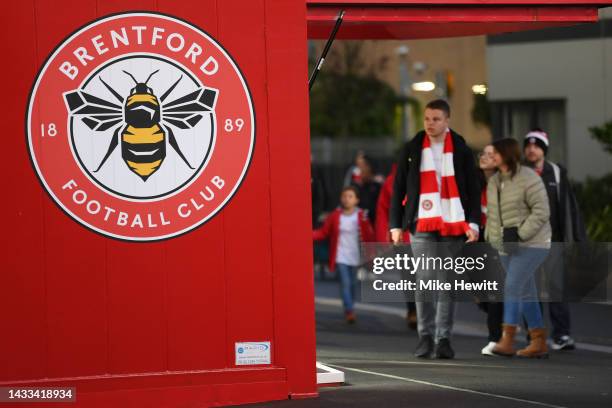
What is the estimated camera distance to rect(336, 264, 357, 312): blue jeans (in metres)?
15.4

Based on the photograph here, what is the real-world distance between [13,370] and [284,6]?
2.59 metres

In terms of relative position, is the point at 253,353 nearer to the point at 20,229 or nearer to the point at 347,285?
the point at 20,229

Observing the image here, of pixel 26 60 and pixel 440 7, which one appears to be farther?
pixel 440 7

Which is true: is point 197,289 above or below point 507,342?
above

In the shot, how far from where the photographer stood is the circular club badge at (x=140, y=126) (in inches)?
305

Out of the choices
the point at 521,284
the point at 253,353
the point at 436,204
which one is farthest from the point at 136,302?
the point at 521,284

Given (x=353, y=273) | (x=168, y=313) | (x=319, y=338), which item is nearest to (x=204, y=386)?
(x=168, y=313)

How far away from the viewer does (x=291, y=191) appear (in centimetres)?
813

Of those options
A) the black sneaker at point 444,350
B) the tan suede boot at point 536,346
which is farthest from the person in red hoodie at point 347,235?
the black sneaker at point 444,350

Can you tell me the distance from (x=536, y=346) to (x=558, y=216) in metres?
1.37

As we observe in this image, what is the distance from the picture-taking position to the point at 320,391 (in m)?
8.47

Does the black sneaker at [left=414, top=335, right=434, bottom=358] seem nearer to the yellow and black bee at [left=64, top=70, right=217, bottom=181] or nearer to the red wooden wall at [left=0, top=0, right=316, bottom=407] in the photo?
the red wooden wall at [left=0, top=0, right=316, bottom=407]

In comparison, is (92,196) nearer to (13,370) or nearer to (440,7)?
(13,370)

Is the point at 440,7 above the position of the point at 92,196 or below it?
above
